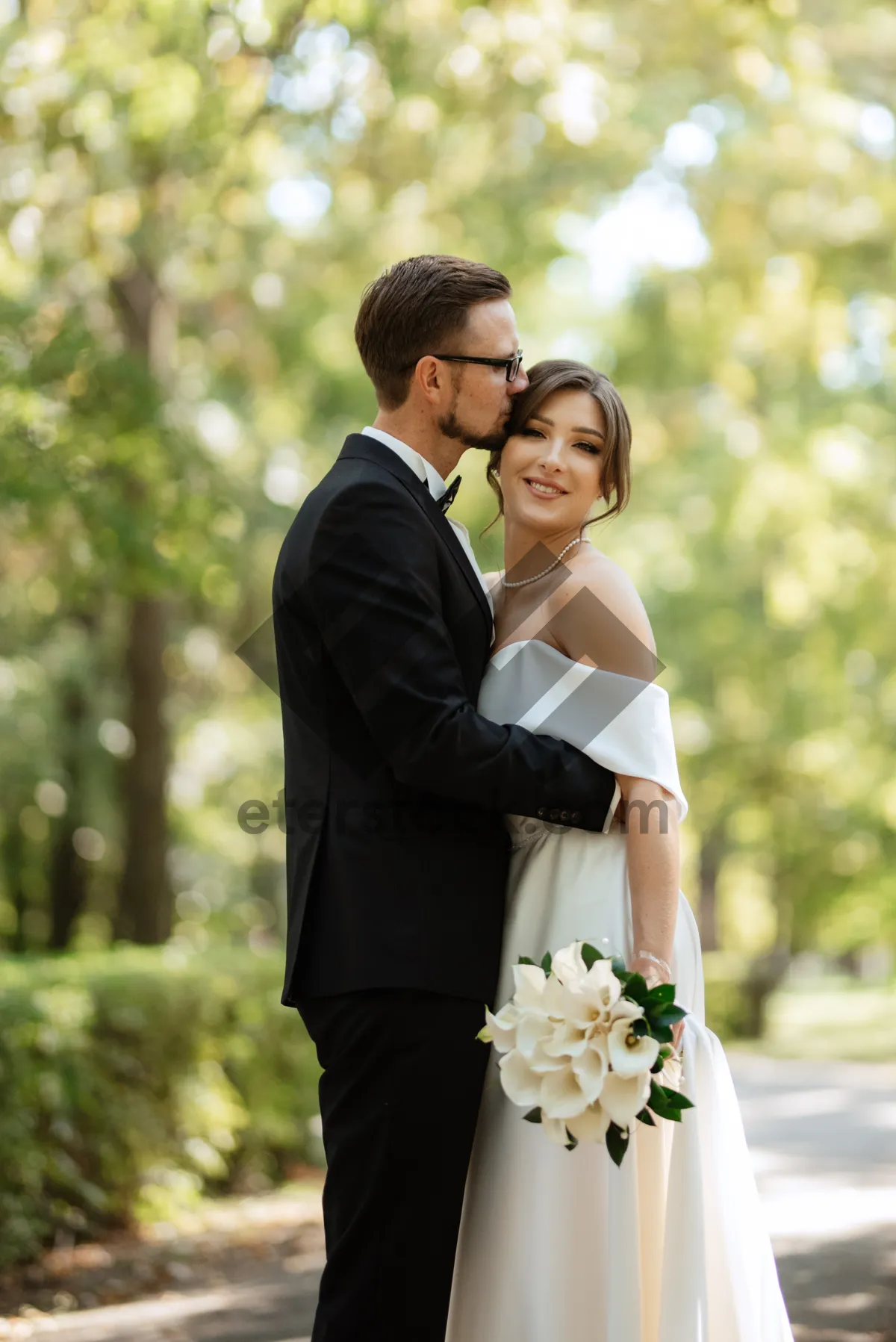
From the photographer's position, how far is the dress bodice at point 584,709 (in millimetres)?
3041

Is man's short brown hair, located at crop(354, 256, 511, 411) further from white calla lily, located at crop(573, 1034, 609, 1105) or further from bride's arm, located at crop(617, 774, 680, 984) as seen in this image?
white calla lily, located at crop(573, 1034, 609, 1105)

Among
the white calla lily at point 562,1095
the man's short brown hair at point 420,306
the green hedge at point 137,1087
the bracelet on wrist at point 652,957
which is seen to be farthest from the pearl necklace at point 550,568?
the green hedge at point 137,1087

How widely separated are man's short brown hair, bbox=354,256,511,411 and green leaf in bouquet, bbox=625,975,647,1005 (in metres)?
1.37

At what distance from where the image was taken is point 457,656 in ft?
→ 10.1

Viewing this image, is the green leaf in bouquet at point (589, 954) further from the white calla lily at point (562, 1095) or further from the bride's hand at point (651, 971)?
the bride's hand at point (651, 971)

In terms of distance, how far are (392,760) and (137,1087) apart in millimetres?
5204

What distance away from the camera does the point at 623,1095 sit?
2.54 metres

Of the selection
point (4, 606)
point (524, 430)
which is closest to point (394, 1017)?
point (524, 430)

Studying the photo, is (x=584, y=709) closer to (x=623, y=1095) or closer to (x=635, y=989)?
(x=635, y=989)

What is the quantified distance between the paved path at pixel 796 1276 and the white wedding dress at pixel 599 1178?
1964 millimetres

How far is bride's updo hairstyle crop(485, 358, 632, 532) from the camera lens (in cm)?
338

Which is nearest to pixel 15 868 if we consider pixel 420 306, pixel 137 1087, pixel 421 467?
pixel 137 1087

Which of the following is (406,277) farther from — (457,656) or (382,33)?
(382,33)

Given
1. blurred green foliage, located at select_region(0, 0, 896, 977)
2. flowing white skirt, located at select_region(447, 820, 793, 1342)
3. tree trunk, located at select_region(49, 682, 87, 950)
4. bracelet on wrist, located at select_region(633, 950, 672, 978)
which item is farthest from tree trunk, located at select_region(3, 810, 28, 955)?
bracelet on wrist, located at select_region(633, 950, 672, 978)
